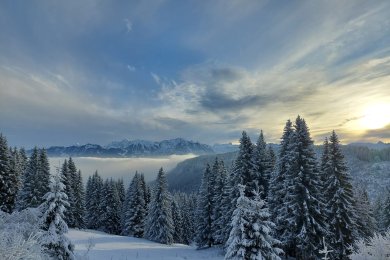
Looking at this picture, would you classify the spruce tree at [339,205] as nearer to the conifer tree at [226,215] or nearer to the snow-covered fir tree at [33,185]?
the conifer tree at [226,215]

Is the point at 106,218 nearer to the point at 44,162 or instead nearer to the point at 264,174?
the point at 44,162

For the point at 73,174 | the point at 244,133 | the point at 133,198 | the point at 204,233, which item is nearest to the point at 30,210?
the point at 244,133

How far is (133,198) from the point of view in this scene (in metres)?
61.5

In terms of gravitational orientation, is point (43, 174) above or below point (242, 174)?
above

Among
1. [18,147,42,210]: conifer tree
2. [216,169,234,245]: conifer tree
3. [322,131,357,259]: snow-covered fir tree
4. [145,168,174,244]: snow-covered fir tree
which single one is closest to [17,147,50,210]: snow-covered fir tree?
[18,147,42,210]: conifer tree

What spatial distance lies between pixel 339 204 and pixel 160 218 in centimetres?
2911

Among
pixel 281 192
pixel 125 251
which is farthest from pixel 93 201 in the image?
pixel 281 192

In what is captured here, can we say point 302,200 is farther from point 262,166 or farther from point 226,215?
point 226,215

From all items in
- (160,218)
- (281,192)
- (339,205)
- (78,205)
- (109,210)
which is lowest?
(109,210)

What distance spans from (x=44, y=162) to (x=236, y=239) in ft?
138

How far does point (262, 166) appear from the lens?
39.2 meters

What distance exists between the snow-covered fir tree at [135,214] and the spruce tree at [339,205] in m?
37.4

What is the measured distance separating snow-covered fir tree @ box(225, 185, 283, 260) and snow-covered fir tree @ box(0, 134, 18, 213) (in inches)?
1639

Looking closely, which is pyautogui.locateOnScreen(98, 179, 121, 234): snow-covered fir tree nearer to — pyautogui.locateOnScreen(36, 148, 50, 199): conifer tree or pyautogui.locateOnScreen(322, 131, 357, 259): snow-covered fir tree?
pyautogui.locateOnScreen(36, 148, 50, 199): conifer tree
